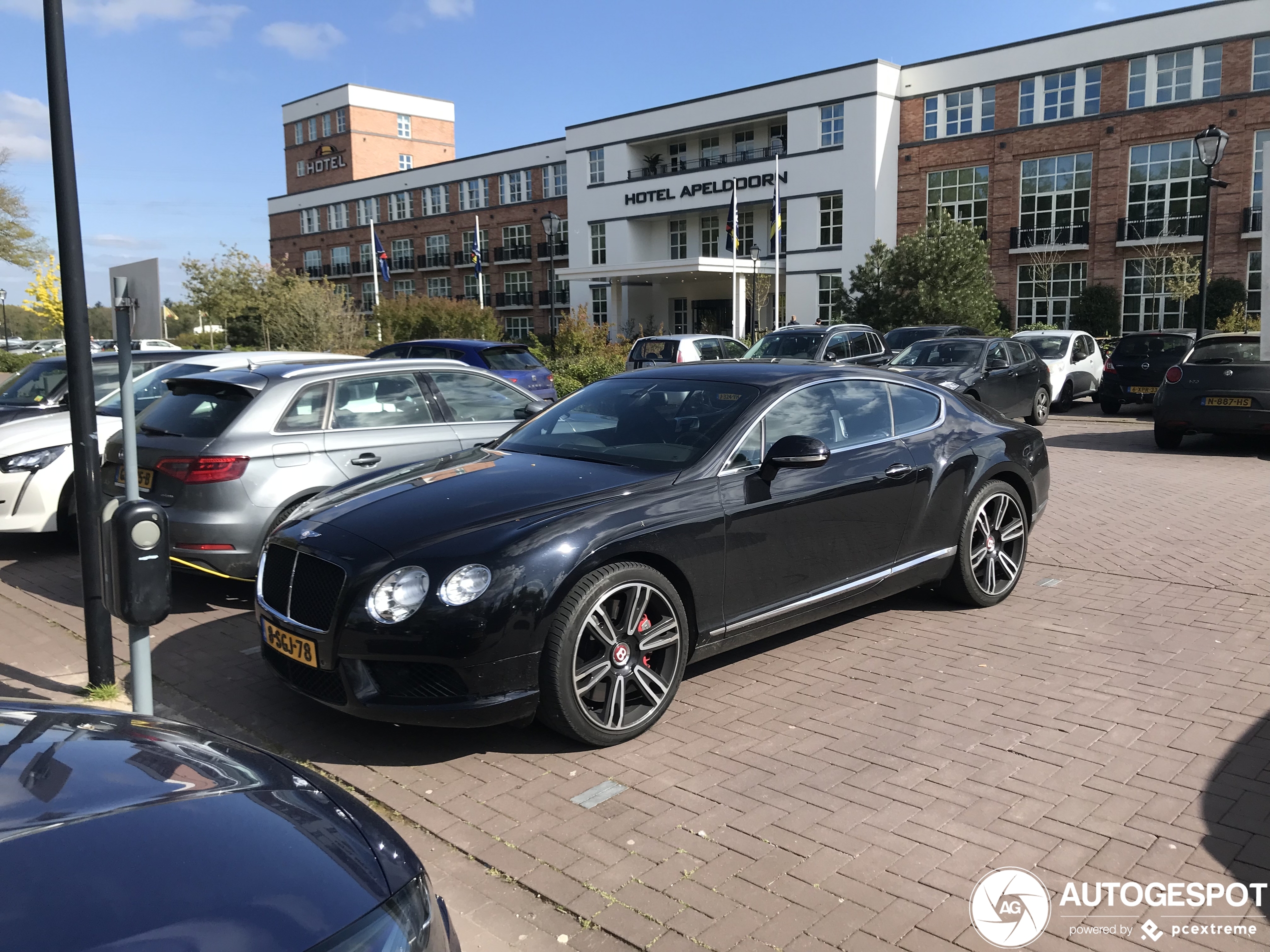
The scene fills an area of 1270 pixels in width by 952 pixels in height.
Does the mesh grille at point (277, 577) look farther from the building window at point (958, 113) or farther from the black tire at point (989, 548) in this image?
the building window at point (958, 113)

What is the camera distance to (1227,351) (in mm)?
13508

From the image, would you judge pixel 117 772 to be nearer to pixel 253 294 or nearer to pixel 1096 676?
pixel 1096 676

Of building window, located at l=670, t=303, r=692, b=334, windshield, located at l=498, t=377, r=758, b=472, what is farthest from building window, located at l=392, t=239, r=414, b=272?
windshield, located at l=498, t=377, r=758, b=472

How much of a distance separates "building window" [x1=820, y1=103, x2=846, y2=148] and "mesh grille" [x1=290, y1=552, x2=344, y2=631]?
4660 cm

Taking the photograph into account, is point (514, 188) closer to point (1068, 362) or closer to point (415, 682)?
point (1068, 362)

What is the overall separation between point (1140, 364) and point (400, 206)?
64197 millimetres

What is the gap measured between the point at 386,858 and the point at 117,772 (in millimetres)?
634

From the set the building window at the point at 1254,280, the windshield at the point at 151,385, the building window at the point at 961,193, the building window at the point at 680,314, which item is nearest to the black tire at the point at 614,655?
the windshield at the point at 151,385

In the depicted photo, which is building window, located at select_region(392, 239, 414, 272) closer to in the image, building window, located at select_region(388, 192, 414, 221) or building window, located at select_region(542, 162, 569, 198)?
building window, located at select_region(388, 192, 414, 221)

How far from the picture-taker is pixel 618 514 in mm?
4379

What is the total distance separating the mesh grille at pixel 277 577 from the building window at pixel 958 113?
1816 inches

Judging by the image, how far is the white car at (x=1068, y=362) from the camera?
814 inches

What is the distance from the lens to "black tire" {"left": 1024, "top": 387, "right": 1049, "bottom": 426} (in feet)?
59.2

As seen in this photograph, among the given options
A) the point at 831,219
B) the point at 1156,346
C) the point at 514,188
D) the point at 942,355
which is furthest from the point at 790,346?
the point at 514,188
